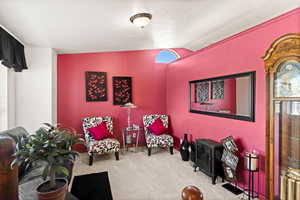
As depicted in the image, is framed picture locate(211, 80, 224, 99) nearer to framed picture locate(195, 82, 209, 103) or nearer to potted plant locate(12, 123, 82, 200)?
framed picture locate(195, 82, 209, 103)

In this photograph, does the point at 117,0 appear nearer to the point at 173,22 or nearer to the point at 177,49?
the point at 173,22

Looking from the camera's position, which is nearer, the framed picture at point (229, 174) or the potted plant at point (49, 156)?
the potted plant at point (49, 156)

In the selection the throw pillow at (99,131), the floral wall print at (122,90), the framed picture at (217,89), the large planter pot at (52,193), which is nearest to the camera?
the large planter pot at (52,193)

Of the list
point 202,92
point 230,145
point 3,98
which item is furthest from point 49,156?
point 202,92

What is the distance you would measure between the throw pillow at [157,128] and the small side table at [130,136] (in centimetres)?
36

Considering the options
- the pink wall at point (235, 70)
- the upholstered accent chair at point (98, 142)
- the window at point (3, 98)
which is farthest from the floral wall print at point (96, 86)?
the pink wall at point (235, 70)

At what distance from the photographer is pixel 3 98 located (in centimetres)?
276

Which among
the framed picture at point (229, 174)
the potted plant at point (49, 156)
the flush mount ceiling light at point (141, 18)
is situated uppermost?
the flush mount ceiling light at point (141, 18)

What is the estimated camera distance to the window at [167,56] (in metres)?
4.81

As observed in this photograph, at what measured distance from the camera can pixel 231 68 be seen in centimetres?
269

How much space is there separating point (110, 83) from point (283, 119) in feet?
11.7

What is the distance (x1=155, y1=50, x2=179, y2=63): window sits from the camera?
4809 mm

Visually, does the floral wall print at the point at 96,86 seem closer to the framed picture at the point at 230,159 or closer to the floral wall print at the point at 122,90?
the floral wall print at the point at 122,90

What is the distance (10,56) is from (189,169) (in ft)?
11.4
